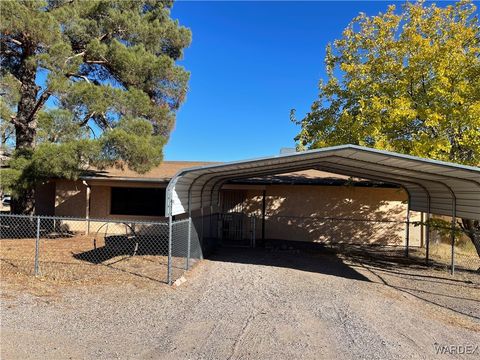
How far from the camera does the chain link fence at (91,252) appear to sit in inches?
353

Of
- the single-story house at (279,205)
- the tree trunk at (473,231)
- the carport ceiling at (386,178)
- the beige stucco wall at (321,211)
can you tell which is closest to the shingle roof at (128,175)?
the single-story house at (279,205)

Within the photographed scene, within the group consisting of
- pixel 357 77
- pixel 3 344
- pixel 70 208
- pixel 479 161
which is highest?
pixel 357 77

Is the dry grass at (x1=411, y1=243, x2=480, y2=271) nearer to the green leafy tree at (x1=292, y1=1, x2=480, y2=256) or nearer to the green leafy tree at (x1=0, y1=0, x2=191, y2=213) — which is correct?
the green leafy tree at (x1=292, y1=1, x2=480, y2=256)

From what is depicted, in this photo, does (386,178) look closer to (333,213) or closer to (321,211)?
(333,213)

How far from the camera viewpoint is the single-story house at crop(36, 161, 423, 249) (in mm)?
16422

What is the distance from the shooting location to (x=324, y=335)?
5730mm

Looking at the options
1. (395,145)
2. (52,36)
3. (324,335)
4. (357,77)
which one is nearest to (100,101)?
(52,36)

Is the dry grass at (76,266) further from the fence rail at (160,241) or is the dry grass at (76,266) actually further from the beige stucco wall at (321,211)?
the beige stucco wall at (321,211)

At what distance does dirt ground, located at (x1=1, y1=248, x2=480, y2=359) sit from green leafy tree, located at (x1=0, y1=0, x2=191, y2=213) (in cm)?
554

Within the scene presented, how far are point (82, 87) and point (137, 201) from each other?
19.7ft

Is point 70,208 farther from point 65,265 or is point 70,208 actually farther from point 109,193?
point 65,265

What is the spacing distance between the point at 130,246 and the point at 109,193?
4648mm

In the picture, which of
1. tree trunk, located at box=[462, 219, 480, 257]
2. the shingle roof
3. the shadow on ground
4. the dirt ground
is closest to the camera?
the dirt ground

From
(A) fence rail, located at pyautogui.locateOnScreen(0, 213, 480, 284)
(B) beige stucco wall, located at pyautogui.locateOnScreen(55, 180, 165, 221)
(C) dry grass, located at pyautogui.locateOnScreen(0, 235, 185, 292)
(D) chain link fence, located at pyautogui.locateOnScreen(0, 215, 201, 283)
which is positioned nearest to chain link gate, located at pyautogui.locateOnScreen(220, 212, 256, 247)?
(A) fence rail, located at pyautogui.locateOnScreen(0, 213, 480, 284)
